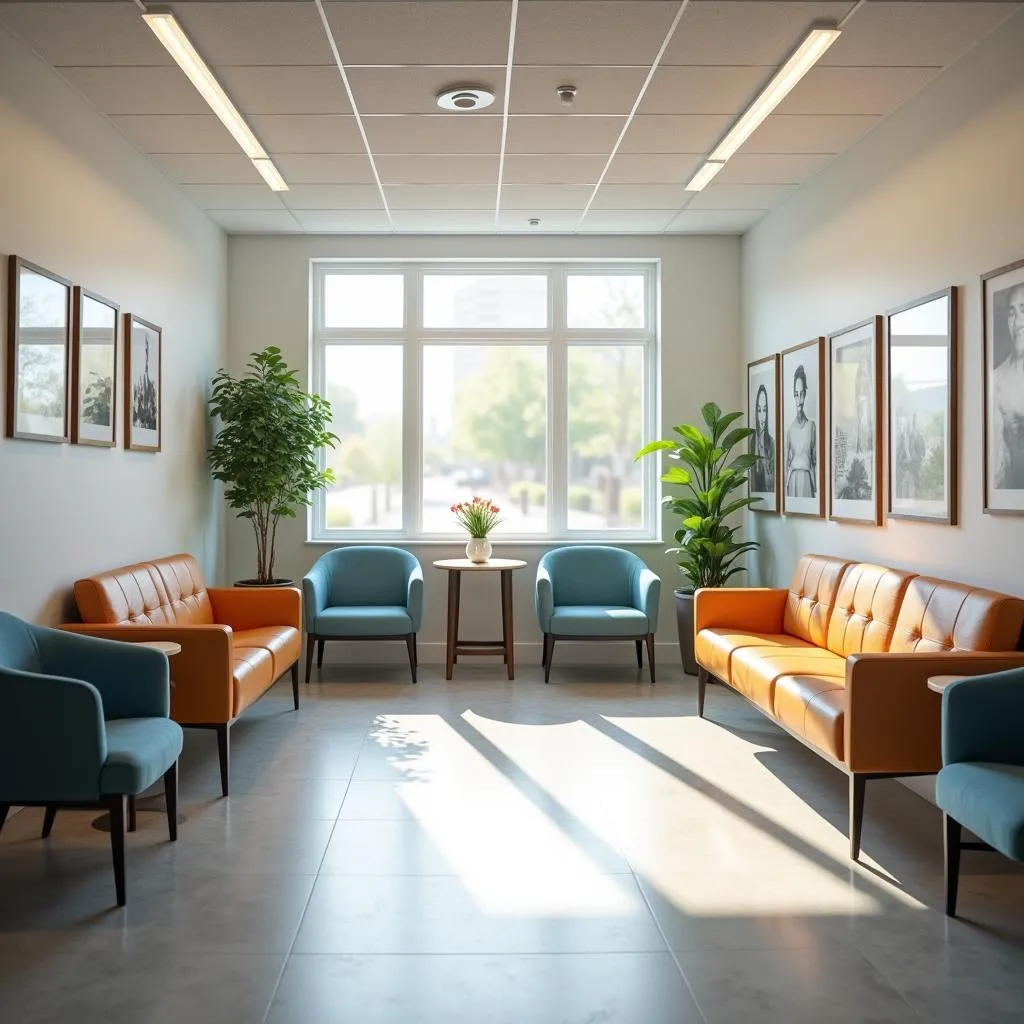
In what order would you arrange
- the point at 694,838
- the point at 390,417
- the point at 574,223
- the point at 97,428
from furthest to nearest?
the point at 390,417
the point at 574,223
the point at 97,428
the point at 694,838

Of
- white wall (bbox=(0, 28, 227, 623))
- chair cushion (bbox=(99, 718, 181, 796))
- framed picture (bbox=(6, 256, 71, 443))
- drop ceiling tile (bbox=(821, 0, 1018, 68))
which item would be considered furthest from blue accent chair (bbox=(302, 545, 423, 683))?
drop ceiling tile (bbox=(821, 0, 1018, 68))

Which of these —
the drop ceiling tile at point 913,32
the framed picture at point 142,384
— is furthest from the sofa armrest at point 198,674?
the drop ceiling tile at point 913,32

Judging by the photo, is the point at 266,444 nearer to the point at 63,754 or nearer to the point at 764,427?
the point at 764,427

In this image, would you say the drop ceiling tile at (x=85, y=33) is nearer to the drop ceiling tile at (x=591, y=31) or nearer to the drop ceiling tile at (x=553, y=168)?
the drop ceiling tile at (x=591, y=31)

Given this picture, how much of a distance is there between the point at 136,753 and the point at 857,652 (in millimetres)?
3193

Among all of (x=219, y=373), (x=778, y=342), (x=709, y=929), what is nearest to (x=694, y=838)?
(x=709, y=929)

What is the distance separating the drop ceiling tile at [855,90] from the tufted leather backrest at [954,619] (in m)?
2.32

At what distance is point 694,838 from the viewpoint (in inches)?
159

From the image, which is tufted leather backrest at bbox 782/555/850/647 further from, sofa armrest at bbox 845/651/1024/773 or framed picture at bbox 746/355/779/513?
sofa armrest at bbox 845/651/1024/773

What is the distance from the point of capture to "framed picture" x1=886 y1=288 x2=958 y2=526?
4734mm

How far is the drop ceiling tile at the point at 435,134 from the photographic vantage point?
5.48 metres

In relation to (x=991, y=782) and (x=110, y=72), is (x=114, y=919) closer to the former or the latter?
(x=991, y=782)

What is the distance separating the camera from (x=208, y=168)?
633 cm

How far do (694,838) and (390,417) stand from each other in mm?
5105
